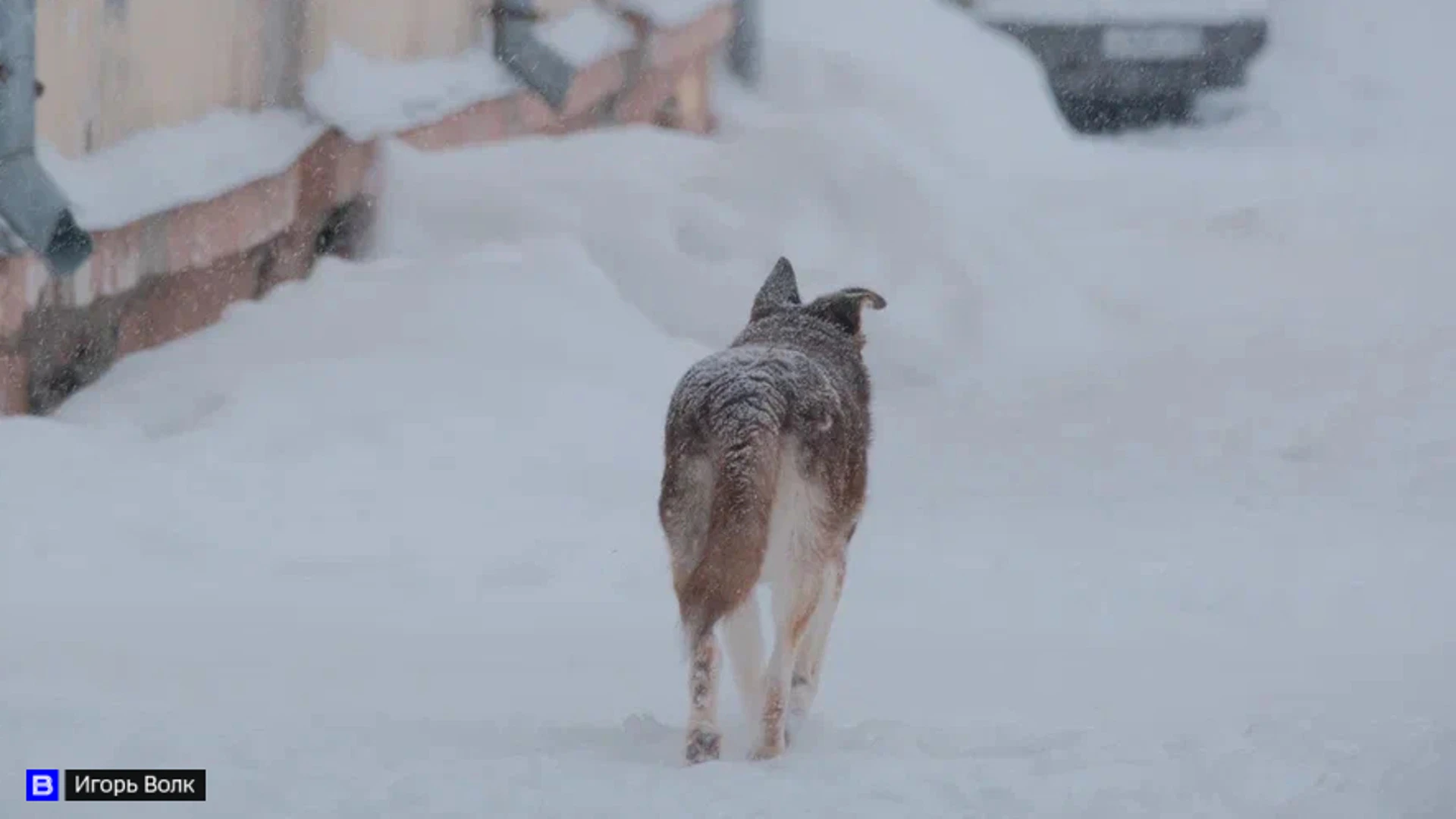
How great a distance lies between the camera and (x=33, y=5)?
6.14m

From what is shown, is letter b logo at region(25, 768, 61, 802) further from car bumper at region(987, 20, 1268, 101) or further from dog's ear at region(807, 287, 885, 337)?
car bumper at region(987, 20, 1268, 101)

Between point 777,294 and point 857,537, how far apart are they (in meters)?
1.99

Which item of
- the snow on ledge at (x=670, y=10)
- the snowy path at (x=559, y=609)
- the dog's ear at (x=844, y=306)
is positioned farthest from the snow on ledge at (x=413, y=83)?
the dog's ear at (x=844, y=306)

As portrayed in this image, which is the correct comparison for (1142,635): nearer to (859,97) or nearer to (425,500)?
(425,500)

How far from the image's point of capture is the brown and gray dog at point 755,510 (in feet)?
14.5

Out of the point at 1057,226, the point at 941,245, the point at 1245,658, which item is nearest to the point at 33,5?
the point at 1245,658

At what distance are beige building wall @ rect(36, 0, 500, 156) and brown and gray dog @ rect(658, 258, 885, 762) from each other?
267cm

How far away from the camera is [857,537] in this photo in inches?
298

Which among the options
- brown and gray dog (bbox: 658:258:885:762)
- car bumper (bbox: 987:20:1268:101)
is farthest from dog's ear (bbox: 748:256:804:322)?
car bumper (bbox: 987:20:1268:101)

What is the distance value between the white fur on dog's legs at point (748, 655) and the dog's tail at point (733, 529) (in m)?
0.20

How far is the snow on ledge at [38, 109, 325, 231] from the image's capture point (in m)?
6.57

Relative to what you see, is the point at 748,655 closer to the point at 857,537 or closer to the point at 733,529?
the point at 733,529

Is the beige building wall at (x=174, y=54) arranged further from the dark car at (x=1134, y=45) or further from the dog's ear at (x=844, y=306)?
the dark car at (x=1134, y=45)

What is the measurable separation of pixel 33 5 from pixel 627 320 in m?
3.32
